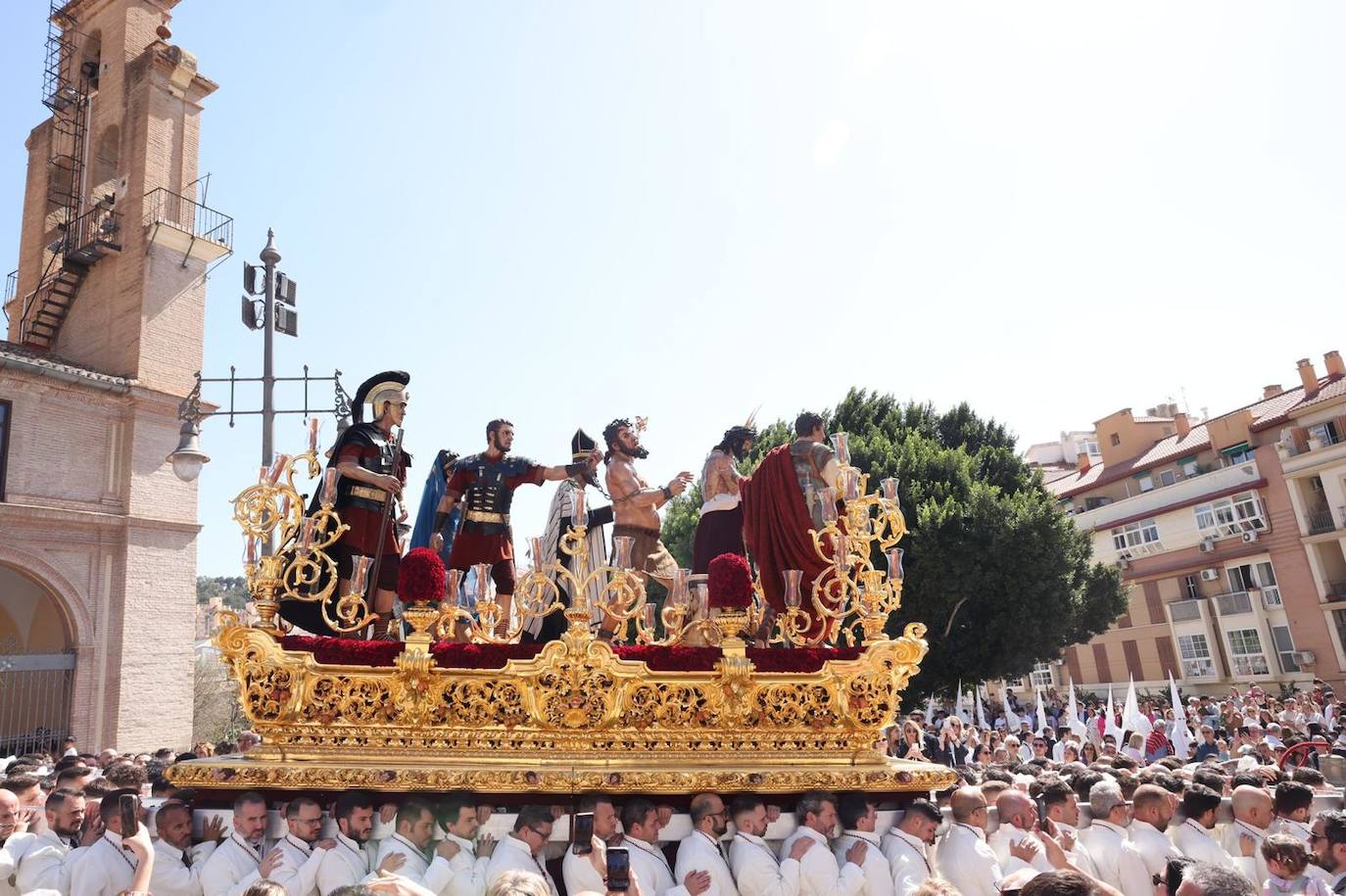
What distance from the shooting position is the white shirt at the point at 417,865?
430 cm

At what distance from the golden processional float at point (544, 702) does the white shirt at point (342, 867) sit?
0.94 feet

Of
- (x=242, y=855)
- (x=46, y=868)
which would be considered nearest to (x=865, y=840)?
(x=242, y=855)

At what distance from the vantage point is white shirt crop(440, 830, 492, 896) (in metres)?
4.35

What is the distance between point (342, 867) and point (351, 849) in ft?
0.34

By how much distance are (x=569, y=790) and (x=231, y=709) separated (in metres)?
22.4

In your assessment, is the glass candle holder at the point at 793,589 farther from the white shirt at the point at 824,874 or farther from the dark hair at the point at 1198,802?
the dark hair at the point at 1198,802

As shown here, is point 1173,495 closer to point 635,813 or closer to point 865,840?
point 865,840

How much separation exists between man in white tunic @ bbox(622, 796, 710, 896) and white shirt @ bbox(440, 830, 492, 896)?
736 mm

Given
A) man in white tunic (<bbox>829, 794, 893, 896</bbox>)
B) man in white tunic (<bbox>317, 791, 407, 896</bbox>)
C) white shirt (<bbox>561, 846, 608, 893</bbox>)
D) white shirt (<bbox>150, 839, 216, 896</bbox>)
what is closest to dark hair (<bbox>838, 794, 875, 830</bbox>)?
man in white tunic (<bbox>829, 794, 893, 896</bbox>)

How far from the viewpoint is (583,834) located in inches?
172

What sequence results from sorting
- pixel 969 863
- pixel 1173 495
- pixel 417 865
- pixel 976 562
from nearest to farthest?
pixel 417 865, pixel 969 863, pixel 976 562, pixel 1173 495

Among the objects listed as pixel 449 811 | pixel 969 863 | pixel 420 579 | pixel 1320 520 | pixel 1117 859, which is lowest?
pixel 1117 859

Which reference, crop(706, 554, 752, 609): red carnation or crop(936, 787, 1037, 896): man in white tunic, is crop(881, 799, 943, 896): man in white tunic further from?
crop(706, 554, 752, 609): red carnation

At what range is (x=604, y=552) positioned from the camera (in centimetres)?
725
